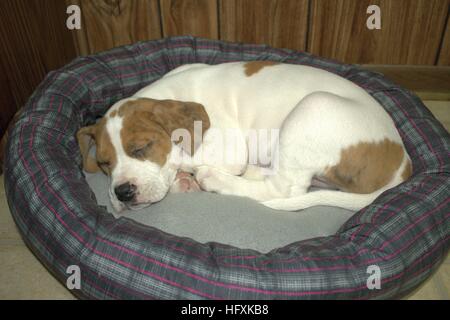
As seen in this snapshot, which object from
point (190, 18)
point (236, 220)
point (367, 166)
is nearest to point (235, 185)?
point (236, 220)

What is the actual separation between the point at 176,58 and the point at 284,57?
917 millimetres

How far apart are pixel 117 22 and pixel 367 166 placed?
295 centimetres

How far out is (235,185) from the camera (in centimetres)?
281

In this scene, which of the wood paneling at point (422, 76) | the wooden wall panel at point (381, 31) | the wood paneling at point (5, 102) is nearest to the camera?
the wood paneling at point (5, 102)

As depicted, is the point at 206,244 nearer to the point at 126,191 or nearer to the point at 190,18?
the point at 126,191

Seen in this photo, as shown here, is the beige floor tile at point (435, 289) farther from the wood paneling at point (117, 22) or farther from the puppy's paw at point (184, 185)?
the wood paneling at point (117, 22)

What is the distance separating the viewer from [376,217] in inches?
90.3

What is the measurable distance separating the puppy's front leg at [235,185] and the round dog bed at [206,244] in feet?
1.74

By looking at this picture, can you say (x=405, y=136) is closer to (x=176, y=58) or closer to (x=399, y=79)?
(x=399, y=79)

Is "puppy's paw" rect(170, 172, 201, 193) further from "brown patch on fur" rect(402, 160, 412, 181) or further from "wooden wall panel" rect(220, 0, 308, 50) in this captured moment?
"wooden wall panel" rect(220, 0, 308, 50)

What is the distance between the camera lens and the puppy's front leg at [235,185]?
2770mm

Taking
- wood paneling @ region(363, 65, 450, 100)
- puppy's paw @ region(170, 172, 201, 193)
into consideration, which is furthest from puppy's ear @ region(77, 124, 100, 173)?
wood paneling @ region(363, 65, 450, 100)

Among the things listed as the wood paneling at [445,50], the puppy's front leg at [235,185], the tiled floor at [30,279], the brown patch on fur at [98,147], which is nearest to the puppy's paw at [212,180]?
the puppy's front leg at [235,185]
